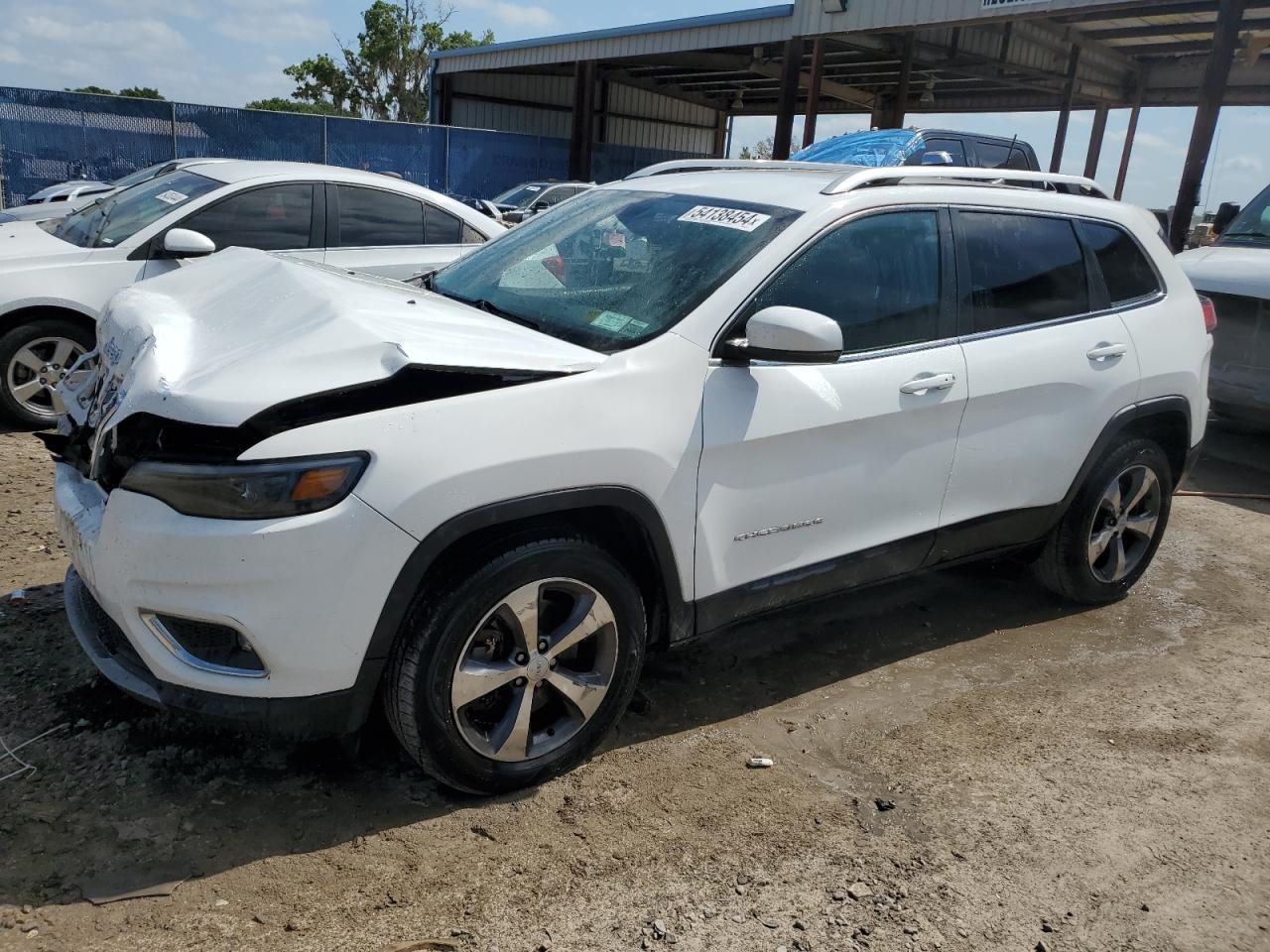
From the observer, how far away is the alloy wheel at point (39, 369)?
19.1 ft

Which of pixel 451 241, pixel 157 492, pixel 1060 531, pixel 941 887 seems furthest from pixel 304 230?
pixel 941 887

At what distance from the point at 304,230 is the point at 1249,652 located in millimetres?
5737

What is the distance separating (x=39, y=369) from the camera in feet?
19.3

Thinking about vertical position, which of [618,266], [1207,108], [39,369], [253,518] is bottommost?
[39,369]

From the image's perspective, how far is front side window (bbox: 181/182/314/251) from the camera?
6.25 m

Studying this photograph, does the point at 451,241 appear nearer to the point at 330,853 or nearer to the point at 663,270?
the point at 663,270

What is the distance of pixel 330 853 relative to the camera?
2627 mm

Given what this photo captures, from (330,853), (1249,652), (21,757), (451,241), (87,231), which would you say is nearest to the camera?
(330,853)

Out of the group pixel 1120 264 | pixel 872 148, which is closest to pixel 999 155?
pixel 872 148

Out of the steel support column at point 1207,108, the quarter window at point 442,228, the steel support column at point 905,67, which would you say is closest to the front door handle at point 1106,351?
the quarter window at point 442,228

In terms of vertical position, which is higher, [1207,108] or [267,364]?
[1207,108]

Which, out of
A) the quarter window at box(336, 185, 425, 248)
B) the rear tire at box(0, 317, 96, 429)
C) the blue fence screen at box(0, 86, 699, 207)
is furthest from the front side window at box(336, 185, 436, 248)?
the blue fence screen at box(0, 86, 699, 207)

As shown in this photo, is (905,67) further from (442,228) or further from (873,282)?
(873,282)

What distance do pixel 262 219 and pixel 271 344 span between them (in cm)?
416
